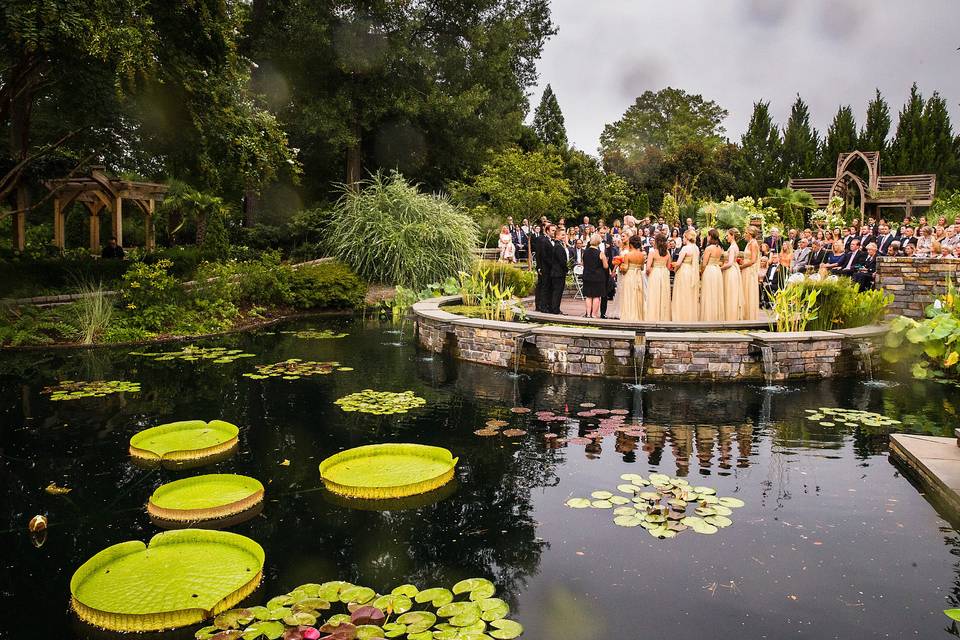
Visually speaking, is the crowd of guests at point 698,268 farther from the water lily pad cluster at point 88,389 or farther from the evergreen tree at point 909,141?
the evergreen tree at point 909,141

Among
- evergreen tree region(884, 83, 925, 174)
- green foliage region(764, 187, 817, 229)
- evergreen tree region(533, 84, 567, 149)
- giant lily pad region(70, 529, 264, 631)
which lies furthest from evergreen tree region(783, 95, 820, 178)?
giant lily pad region(70, 529, 264, 631)

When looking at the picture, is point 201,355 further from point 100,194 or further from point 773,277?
point 773,277

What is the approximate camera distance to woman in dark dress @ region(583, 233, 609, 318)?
1146 cm

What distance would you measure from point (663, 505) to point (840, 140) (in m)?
38.6

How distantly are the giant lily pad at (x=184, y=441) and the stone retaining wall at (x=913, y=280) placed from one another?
10.0 metres

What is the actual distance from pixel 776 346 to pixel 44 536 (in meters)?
8.11

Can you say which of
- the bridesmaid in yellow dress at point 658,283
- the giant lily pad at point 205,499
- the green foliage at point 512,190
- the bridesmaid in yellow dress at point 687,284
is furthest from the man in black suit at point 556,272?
the green foliage at point 512,190

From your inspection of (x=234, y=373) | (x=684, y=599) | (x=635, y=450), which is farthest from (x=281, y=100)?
(x=684, y=599)

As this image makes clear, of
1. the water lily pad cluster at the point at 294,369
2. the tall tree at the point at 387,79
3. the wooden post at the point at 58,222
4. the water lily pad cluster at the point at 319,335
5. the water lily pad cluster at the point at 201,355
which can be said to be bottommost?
the water lily pad cluster at the point at 294,369

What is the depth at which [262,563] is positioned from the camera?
12.2 feet

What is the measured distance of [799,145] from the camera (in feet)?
126

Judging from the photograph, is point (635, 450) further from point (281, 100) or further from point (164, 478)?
point (281, 100)

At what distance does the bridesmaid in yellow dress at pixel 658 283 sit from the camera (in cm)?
1074

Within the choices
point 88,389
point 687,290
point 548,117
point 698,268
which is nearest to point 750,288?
point 698,268
